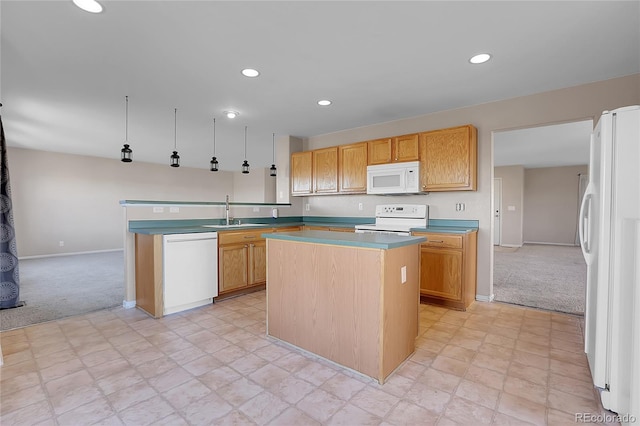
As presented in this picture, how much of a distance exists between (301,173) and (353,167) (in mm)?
1031

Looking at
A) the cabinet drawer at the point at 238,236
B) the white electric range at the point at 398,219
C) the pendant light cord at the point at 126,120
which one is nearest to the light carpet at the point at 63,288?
the cabinet drawer at the point at 238,236

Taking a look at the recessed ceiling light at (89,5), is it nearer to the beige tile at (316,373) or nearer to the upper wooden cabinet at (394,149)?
the beige tile at (316,373)

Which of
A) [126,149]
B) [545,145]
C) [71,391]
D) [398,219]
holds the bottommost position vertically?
[71,391]

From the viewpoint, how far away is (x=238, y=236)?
3.87m

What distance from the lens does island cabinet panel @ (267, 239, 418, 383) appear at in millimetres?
1957

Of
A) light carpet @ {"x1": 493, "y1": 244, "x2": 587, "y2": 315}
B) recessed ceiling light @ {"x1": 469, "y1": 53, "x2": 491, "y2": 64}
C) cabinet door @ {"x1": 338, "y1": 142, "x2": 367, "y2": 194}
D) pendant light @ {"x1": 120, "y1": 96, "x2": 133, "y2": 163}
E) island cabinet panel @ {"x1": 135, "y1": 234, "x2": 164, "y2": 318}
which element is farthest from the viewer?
cabinet door @ {"x1": 338, "y1": 142, "x2": 367, "y2": 194}

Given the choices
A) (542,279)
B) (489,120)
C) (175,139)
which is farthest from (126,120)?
(542,279)

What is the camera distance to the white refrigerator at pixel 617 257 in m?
1.56

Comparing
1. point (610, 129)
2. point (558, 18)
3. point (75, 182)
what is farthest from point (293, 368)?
point (75, 182)

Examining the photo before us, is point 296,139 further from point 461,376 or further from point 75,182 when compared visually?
point 75,182

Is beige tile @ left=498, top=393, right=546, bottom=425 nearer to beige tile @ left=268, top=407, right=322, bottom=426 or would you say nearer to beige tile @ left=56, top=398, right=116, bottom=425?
beige tile @ left=268, top=407, right=322, bottom=426

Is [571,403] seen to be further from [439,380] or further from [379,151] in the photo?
[379,151]

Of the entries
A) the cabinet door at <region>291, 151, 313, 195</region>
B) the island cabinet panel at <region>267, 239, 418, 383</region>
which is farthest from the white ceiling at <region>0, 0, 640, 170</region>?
the island cabinet panel at <region>267, 239, 418, 383</region>

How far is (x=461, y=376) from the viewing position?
2.06 m
